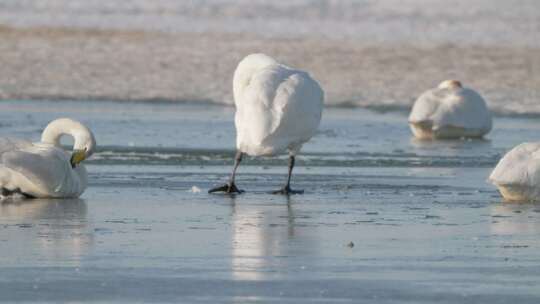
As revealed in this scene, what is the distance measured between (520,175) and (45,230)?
3.62 metres

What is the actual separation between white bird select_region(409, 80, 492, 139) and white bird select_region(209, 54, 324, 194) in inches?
241

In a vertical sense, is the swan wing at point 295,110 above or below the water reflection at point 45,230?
above

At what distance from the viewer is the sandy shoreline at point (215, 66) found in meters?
24.7

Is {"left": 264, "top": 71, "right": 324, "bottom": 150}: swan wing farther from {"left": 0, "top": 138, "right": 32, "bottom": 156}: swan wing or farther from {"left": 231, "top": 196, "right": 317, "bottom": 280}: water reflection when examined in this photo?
{"left": 0, "top": 138, "right": 32, "bottom": 156}: swan wing

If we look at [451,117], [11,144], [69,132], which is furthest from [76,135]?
[451,117]

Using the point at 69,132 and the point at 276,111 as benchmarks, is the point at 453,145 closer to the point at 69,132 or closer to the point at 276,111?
the point at 276,111

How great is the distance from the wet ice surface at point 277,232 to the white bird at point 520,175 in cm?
15

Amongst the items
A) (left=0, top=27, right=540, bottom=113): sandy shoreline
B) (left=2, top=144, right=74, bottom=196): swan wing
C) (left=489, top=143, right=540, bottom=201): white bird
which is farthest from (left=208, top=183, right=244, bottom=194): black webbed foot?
(left=0, top=27, right=540, bottom=113): sandy shoreline

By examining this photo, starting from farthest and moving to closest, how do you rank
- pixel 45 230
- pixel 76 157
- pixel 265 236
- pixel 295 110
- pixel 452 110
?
pixel 452 110, pixel 295 110, pixel 76 157, pixel 45 230, pixel 265 236

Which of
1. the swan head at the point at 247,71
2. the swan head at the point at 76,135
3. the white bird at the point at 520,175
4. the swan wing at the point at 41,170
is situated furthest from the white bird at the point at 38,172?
the white bird at the point at 520,175

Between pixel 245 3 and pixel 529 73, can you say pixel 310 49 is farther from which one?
pixel 245 3

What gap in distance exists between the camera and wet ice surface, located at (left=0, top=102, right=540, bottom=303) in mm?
6859

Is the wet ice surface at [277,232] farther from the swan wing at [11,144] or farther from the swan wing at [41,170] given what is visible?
the swan wing at [11,144]

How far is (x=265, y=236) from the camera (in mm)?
8820
